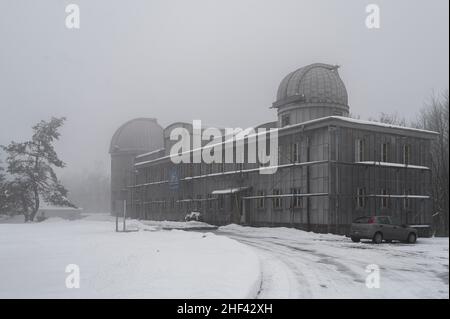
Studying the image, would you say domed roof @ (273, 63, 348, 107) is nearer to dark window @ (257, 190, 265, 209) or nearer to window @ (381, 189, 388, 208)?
A: dark window @ (257, 190, 265, 209)

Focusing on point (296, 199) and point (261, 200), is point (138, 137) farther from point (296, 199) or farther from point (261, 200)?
point (296, 199)

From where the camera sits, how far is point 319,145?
3388 centimetres

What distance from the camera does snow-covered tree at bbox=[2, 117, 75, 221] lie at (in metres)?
57.7

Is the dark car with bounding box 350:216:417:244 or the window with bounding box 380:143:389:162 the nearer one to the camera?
the dark car with bounding box 350:216:417:244

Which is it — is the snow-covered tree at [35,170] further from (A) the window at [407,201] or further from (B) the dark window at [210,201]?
(A) the window at [407,201]

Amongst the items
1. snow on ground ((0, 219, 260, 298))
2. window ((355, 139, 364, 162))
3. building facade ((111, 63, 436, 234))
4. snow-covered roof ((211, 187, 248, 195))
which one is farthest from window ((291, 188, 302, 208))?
snow on ground ((0, 219, 260, 298))

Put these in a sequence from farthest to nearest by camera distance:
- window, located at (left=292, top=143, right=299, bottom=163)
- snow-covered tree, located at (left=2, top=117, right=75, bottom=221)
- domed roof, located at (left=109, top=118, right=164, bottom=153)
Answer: domed roof, located at (left=109, top=118, right=164, bottom=153) < snow-covered tree, located at (left=2, top=117, right=75, bottom=221) < window, located at (left=292, top=143, right=299, bottom=163)

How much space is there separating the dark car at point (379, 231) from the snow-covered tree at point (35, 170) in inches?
1689

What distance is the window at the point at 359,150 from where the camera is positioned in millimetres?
33719

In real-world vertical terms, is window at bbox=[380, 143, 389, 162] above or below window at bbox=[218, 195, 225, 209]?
above

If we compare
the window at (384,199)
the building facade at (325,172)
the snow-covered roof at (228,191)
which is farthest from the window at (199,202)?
the window at (384,199)

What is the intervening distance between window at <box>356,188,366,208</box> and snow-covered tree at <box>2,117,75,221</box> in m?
38.6
